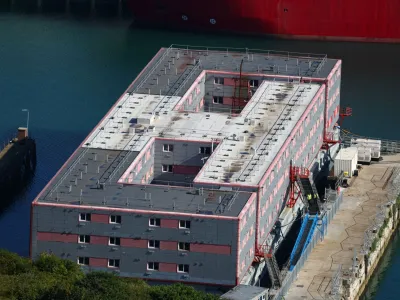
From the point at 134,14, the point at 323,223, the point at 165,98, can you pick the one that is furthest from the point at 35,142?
the point at 134,14

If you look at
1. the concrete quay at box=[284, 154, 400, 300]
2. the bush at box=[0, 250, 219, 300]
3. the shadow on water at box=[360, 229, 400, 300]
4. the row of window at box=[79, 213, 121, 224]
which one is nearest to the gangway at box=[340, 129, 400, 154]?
the concrete quay at box=[284, 154, 400, 300]

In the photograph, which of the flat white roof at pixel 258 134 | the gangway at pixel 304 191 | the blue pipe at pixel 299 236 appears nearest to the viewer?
the flat white roof at pixel 258 134

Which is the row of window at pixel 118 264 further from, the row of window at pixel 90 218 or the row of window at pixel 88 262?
the row of window at pixel 90 218

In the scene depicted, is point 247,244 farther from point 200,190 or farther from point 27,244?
point 27,244

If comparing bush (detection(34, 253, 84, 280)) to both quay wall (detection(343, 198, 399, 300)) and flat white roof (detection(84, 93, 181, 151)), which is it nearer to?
flat white roof (detection(84, 93, 181, 151))

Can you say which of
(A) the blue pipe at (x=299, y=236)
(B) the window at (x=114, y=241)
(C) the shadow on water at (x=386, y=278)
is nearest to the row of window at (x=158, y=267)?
(B) the window at (x=114, y=241)

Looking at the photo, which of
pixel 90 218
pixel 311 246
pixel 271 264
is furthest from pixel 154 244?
pixel 311 246

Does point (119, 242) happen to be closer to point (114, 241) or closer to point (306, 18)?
point (114, 241)
